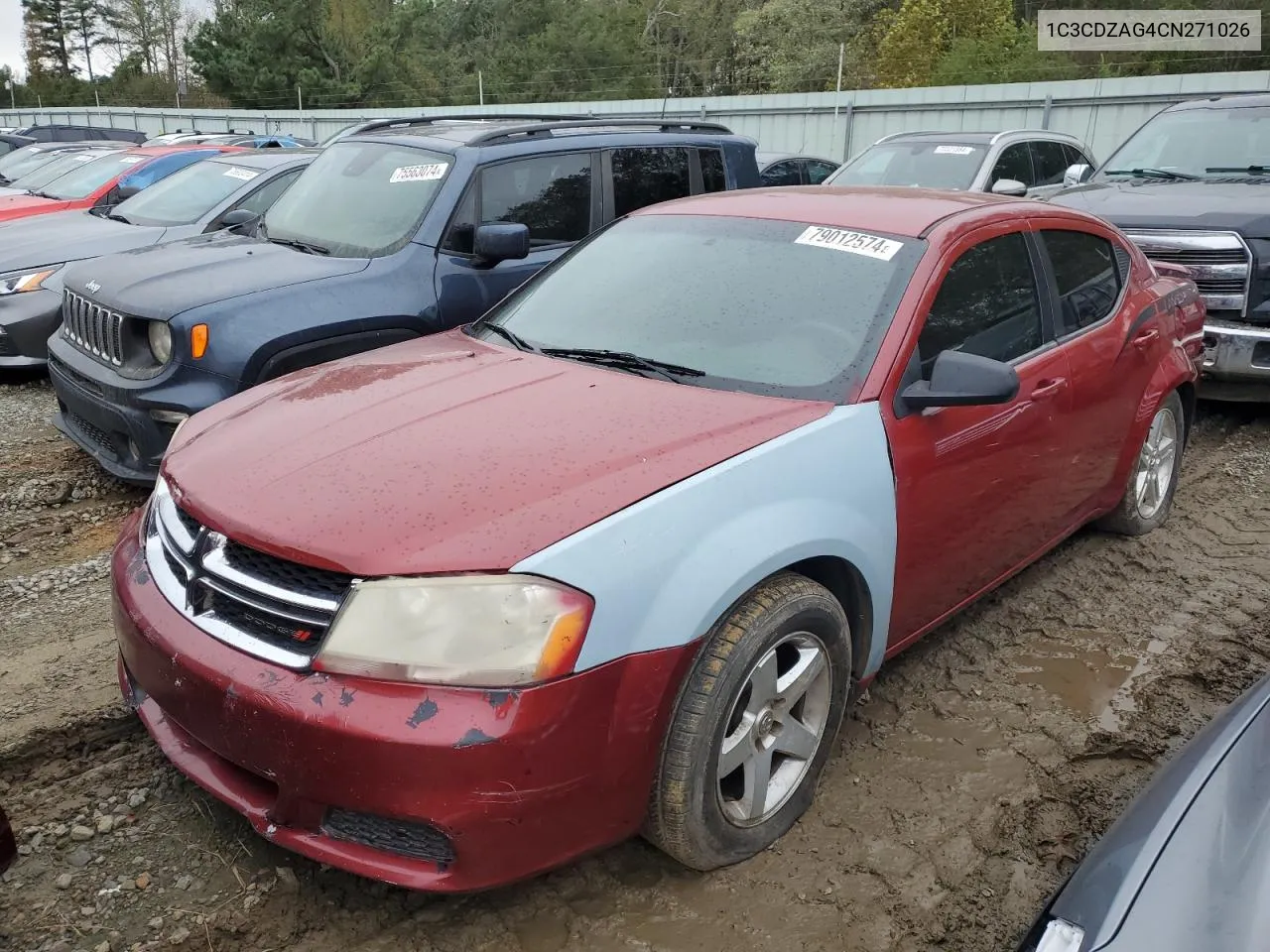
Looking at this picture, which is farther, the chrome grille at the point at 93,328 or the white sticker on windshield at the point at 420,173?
the white sticker on windshield at the point at 420,173

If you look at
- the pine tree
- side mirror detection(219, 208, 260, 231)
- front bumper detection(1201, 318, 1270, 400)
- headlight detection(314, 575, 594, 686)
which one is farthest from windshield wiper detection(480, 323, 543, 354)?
the pine tree

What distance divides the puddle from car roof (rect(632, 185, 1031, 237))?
1.64 metres

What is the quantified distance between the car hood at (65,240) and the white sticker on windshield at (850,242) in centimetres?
589

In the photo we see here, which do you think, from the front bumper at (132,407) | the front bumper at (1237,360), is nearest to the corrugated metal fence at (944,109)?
the front bumper at (1237,360)

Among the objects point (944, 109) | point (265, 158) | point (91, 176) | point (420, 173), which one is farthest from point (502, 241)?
point (944, 109)

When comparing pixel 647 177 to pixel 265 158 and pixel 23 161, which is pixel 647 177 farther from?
pixel 23 161

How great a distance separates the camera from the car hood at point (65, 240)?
743 cm

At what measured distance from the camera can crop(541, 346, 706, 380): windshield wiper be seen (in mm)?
3021

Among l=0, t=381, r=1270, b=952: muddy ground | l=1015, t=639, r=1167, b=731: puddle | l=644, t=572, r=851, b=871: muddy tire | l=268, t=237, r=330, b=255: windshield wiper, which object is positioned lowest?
l=1015, t=639, r=1167, b=731: puddle

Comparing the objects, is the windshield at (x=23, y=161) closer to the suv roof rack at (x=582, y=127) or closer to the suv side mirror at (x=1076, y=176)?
the suv roof rack at (x=582, y=127)

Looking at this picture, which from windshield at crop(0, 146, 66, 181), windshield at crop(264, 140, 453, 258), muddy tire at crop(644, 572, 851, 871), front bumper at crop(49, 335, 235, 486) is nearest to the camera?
muddy tire at crop(644, 572, 851, 871)

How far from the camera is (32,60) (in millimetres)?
74938

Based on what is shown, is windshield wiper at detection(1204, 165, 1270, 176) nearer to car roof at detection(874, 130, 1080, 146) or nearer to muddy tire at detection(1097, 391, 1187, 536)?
car roof at detection(874, 130, 1080, 146)

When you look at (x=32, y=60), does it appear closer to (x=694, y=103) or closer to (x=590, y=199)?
(x=694, y=103)
